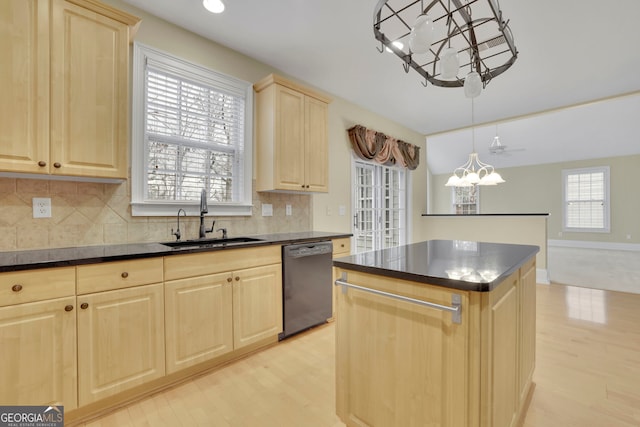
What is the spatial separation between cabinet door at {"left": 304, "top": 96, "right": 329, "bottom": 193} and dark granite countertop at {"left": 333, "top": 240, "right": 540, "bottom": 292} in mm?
1506

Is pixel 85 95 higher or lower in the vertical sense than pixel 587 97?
lower

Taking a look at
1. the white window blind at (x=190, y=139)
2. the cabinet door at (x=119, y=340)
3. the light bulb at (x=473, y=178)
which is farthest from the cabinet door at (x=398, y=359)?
the light bulb at (x=473, y=178)

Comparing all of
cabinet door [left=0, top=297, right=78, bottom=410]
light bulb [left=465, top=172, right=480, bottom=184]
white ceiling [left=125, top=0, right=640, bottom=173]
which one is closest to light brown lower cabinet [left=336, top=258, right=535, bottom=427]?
cabinet door [left=0, top=297, right=78, bottom=410]

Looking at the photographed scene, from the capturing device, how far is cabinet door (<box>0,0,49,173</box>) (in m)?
1.59

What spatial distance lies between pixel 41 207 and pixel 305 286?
1.98 meters

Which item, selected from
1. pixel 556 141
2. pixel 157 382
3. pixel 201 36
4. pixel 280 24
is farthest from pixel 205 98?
pixel 556 141

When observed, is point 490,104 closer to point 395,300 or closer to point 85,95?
point 395,300

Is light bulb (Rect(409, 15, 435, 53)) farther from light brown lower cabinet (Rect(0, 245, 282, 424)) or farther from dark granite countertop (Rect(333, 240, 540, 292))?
light brown lower cabinet (Rect(0, 245, 282, 424))

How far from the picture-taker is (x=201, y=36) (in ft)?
8.76

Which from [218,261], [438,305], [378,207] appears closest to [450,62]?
[438,305]

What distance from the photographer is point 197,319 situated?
204 centimetres

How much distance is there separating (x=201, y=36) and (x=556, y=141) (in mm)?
9269

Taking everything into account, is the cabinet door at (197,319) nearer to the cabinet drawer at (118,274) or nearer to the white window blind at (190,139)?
the cabinet drawer at (118,274)

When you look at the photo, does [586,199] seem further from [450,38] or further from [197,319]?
[197,319]
